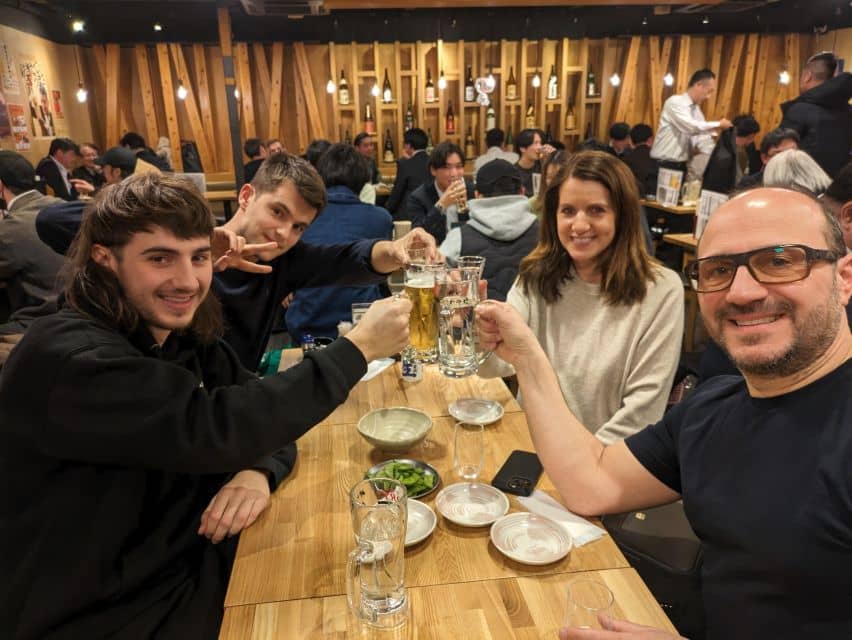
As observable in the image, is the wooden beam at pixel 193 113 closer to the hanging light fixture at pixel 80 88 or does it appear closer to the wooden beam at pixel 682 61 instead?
the hanging light fixture at pixel 80 88

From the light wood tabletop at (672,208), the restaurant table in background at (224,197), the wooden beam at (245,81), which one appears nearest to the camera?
the light wood tabletop at (672,208)

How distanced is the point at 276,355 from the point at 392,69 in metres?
7.35

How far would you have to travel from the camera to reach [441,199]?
4.59 meters

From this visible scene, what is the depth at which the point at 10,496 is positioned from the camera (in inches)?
52.7

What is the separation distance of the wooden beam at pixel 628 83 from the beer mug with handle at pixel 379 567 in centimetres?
946

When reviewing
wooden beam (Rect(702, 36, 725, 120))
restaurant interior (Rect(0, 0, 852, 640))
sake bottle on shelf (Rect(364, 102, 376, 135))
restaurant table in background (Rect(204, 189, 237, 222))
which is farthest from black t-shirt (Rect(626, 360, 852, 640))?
wooden beam (Rect(702, 36, 725, 120))

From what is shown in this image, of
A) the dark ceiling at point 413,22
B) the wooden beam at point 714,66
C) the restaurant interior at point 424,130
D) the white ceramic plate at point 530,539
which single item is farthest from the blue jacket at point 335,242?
the wooden beam at point 714,66

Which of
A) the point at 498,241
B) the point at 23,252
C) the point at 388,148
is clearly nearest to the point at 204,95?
the point at 388,148

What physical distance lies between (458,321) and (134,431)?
31.6 inches

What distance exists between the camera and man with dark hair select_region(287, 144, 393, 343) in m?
3.43

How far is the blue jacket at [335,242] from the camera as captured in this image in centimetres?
343

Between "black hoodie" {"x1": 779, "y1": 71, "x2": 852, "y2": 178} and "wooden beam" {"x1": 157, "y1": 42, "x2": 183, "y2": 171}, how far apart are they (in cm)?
778

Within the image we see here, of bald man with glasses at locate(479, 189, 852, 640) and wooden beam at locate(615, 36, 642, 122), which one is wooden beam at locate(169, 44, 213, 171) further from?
bald man with glasses at locate(479, 189, 852, 640)

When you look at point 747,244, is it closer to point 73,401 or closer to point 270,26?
point 73,401
